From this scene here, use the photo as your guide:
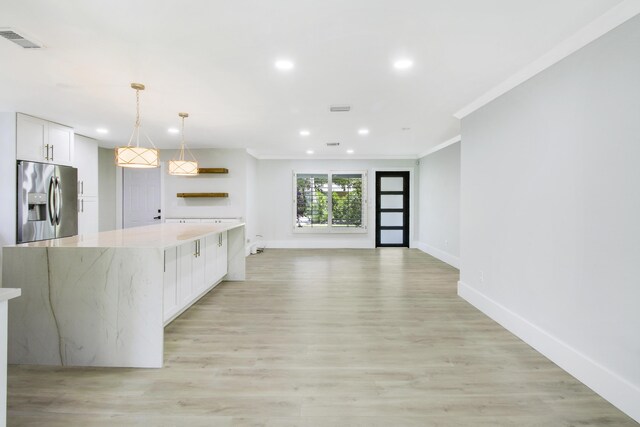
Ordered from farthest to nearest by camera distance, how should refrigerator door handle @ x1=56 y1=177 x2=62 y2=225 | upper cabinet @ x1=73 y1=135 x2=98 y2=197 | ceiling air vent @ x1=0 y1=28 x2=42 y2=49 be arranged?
upper cabinet @ x1=73 y1=135 x2=98 y2=197, refrigerator door handle @ x1=56 y1=177 x2=62 y2=225, ceiling air vent @ x1=0 y1=28 x2=42 y2=49

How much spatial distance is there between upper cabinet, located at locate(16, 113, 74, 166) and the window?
487 cm

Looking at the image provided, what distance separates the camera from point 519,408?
2021 millimetres

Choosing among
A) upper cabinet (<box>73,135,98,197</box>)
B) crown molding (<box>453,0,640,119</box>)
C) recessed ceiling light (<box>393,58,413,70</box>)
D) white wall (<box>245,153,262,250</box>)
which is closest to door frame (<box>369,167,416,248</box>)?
white wall (<box>245,153,262,250</box>)

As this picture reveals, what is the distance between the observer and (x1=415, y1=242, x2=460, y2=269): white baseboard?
640 cm

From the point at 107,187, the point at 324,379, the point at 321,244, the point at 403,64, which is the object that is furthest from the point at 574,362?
the point at 107,187

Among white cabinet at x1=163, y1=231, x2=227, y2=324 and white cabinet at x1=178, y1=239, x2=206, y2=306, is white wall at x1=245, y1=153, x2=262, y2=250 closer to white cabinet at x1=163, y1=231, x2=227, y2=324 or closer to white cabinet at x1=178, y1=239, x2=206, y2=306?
white cabinet at x1=163, y1=231, x2=227, y2=324

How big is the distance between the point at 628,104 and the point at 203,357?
3.39 m

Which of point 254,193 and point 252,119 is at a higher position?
point 252,119

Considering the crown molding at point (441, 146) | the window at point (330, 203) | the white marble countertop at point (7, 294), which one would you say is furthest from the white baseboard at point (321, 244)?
the white marble countertop at point (7, 294)

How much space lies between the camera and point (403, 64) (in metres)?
2.90

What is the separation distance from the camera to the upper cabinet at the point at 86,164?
5852mm

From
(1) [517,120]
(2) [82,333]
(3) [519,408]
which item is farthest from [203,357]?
(1) [517,120]

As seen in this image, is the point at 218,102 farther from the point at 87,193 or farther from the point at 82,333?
the point at 87,193

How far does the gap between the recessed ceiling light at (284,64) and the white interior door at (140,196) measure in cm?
565
